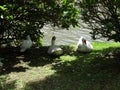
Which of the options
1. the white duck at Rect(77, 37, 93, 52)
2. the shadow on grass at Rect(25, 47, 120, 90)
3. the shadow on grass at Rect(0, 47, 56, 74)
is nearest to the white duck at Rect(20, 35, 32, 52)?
the shadow on grass at Rect(0, 47, 56, 74)

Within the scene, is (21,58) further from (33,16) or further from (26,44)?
(33,16)

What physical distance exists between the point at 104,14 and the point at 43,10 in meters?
1.62

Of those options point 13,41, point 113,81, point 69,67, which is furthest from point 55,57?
point 113,81

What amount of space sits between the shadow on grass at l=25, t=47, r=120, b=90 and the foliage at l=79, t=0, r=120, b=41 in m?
0.68

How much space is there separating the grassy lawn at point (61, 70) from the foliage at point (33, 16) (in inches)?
22.5

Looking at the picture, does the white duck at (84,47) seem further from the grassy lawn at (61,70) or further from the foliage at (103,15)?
the foliage at (103,15)

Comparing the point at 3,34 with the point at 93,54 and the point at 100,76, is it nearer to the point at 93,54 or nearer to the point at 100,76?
the point at 93,54

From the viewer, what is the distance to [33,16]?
841 centimetres

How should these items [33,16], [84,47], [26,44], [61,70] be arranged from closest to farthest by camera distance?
1. [61,70]
2. [33,16]
3. [26,44]
4. [84,47]

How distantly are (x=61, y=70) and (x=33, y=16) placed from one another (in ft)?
5.53

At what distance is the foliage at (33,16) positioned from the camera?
801 centimetres

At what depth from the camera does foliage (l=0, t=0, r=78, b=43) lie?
8.01 meters

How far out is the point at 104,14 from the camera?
7.54m

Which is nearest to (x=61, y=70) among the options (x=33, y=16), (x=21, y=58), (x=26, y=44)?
(x=21, y=58)
